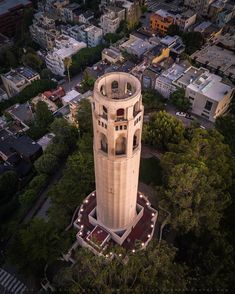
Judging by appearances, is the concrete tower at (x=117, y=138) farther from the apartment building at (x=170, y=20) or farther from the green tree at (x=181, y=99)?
the apartment building at (x=170, y=20)

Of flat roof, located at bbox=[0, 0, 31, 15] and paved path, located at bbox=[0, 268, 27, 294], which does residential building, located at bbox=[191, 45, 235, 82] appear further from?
paved path, located at bbox=[0, 268, 27, 294]

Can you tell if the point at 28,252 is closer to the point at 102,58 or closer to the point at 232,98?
the point at 232,98

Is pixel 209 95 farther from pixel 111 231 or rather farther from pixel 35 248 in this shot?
pixel 35 248

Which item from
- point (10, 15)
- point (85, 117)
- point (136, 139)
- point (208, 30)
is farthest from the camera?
point (10, 15)

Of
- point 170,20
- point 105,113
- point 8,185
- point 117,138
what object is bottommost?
point 8,185

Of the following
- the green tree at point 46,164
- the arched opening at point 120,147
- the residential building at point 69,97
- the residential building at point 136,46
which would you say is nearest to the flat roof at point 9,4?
the residential building at point 136,46

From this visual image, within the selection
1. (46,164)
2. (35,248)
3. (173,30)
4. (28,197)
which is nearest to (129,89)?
(35,248)
